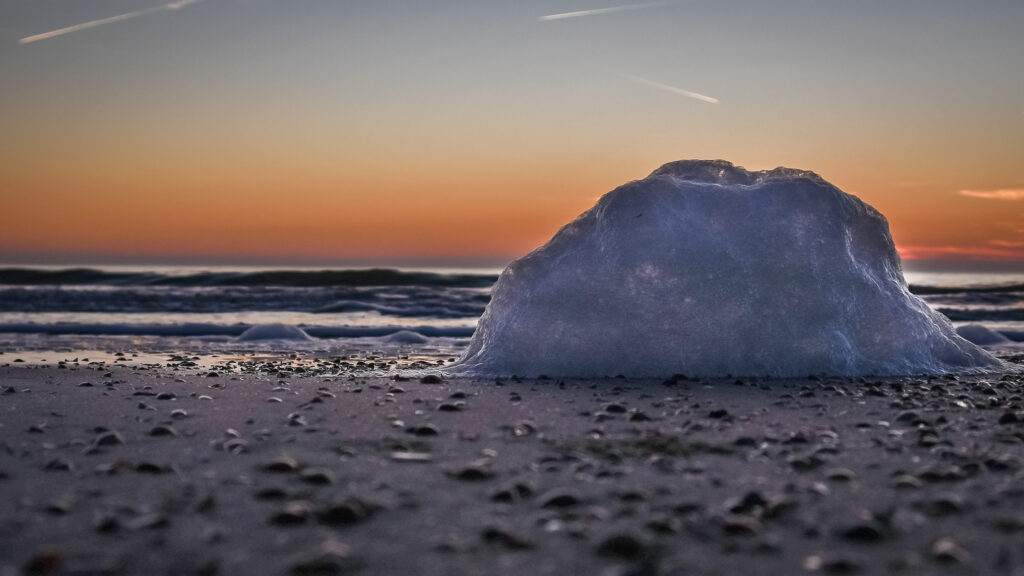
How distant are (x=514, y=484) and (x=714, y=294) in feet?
13.4

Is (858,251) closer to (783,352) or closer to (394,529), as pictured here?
(783,352)

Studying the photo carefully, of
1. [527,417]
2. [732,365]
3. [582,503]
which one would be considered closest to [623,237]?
[732,365]

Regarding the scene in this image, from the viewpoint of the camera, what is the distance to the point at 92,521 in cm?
255

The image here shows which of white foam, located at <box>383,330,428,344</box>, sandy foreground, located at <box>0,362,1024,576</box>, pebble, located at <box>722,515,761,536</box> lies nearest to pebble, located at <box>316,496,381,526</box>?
sandy foreground, located at <box>0,362,1024,576</box>

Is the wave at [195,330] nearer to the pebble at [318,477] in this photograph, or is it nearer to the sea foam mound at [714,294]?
the sea foam mound at [714,294]

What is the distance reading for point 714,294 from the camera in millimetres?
6613

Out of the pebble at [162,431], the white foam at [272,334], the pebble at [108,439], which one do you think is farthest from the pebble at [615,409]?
the white foam at [272,334]

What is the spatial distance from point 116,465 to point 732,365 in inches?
186

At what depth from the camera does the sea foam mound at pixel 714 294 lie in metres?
6.55

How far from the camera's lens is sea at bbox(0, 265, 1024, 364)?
11125 mm

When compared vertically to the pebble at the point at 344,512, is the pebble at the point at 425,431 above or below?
below

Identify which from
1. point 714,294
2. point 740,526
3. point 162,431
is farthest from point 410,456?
point 714,294

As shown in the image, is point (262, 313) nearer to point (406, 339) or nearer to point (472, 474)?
point (406, 339)

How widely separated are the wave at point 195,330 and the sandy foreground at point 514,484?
860 cm
